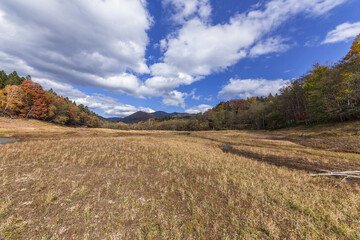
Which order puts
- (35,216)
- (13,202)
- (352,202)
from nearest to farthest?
1. (35,216)
2. (13,202)
3. (352,202)

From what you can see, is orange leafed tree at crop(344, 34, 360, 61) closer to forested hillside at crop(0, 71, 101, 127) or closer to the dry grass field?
the dry grass field

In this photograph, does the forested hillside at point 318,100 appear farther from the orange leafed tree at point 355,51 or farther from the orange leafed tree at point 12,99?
the orange leafed tree at point 12,99

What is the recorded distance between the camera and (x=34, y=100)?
63.4 meters

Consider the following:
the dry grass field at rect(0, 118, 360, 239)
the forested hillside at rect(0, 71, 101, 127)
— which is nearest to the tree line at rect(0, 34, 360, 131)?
the forested hillside at rect(0, 71, 101, 127)

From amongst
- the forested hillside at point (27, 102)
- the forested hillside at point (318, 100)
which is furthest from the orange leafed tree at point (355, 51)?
the forested hillside at point (27, 102)

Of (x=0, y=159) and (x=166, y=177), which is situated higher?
(x=0, y=159)

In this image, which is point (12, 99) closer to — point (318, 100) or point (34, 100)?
point (34, 100)

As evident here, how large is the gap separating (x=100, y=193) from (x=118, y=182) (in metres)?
1.41

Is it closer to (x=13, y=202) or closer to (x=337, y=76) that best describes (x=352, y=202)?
(x=13, y=202)

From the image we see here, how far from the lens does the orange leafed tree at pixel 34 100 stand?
61375 millimetres

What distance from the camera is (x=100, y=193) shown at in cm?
653

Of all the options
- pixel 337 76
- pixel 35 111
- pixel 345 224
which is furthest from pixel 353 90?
pixel 35 111

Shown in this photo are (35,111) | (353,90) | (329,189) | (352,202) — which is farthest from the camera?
(35,111)

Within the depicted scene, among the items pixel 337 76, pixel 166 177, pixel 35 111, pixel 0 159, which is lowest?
pixel 166 177
